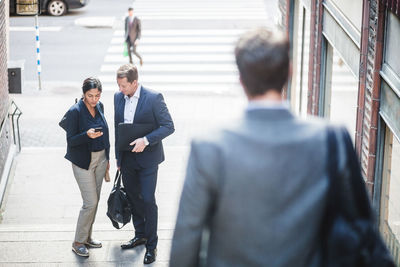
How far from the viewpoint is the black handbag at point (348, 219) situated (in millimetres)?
2381

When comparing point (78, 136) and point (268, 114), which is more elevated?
point (268, 114)

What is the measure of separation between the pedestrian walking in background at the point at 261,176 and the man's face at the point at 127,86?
14.4 feet

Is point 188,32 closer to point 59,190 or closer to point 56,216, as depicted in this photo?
point 59,190

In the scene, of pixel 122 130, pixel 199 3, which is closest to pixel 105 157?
pixel 122 130

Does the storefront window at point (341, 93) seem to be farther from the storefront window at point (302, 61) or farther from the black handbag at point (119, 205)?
the black handbag at point (119, 205)

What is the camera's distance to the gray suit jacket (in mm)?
2324

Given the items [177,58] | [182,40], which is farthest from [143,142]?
[182,40]

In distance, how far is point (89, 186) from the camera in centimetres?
717

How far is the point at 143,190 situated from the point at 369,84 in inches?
91.3

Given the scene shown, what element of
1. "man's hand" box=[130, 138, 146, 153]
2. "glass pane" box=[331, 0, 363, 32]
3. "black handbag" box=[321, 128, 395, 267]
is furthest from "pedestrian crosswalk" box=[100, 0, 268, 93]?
"black handbag" box=[321, 128, 395, 267]

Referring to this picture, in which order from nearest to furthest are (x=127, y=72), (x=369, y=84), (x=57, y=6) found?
1. (x=369, y=84)
2. (x=127, y=72)
3. (x=57, y=6)

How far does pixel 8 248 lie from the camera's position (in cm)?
770

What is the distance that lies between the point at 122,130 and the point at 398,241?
2.65 metres

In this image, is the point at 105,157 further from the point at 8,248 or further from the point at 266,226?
the point at 266,226
